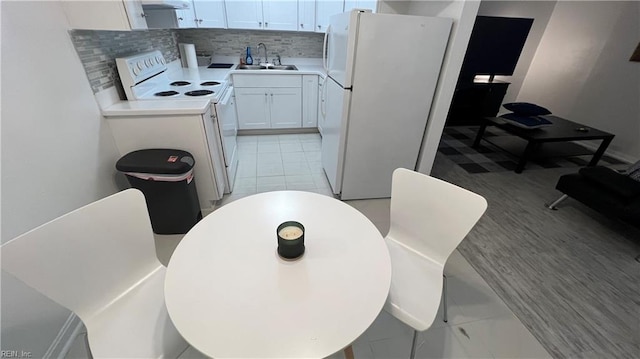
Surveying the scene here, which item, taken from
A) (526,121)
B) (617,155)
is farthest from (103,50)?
(617,155)

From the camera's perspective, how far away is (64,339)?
50.1 inches

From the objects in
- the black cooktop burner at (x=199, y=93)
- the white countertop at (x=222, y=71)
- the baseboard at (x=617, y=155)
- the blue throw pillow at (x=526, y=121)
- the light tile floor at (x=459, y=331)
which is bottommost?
the light tile floor at (x=459, y=331)

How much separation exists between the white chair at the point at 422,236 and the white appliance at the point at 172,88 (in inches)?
60.0

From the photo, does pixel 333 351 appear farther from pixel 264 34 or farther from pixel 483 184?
pixel 264 34

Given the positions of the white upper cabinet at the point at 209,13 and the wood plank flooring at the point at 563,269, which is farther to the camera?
the white upper cabinet at the point at 209,13

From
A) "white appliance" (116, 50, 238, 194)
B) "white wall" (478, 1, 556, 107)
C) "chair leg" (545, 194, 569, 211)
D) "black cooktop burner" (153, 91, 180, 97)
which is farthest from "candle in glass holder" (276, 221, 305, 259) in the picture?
"white wall" (478, 1, 556, 107)

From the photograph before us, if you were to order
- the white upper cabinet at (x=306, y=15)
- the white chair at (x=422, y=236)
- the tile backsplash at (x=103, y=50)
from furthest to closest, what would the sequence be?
the white upper cabinet at (x=306, y=15) < the tile backsplash at (x=103, y=50) < the white chair at (x=422, y=236)

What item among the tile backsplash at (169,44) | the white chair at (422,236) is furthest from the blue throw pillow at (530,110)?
the white chair at (422,236)

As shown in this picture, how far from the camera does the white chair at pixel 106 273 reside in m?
0.82

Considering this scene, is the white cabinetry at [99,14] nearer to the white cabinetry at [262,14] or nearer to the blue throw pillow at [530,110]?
the white cabinetry at [262,14]

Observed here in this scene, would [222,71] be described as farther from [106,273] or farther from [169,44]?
[106,273]

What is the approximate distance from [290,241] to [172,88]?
2.37m

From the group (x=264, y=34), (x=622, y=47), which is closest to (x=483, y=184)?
(x=622, y=47)

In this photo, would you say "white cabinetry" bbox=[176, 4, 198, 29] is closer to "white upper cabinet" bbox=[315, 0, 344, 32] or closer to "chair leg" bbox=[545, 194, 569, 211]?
"white upper cabinet" bbox=[315, 0, 344, 32]
